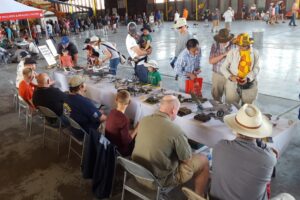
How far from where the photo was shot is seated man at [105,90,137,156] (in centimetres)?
320

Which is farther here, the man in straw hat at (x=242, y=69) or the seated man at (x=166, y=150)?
the man in straw hat at (x=242, y=69)

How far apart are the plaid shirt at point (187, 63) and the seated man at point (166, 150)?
7.40ft

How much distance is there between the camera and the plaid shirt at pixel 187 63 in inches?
197

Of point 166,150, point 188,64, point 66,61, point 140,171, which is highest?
point 188,64

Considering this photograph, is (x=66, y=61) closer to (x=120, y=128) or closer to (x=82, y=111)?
(x=82, y=111)

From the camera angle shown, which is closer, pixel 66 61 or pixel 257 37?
pixel 66 61

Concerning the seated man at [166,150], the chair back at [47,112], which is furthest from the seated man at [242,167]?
the chair back at [47,112]

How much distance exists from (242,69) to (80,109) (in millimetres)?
2354

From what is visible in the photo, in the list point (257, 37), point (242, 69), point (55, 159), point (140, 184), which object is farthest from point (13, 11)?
point (257, 37)

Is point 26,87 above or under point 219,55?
under

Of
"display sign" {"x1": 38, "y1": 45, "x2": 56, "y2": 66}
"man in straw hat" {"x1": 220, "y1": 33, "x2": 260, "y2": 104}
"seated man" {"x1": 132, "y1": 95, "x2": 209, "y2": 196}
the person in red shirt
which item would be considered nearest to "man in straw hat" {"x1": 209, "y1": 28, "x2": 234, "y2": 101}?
"man in straw hat" {"x1": 220, "y1": 33, "x2": 260, "y2": 104}

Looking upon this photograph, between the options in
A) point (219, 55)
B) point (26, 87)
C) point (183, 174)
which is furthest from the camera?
point (26, 87)

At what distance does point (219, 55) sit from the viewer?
466cm

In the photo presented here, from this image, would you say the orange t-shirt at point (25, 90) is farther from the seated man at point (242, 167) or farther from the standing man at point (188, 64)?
the seated man at point (242, 167)
